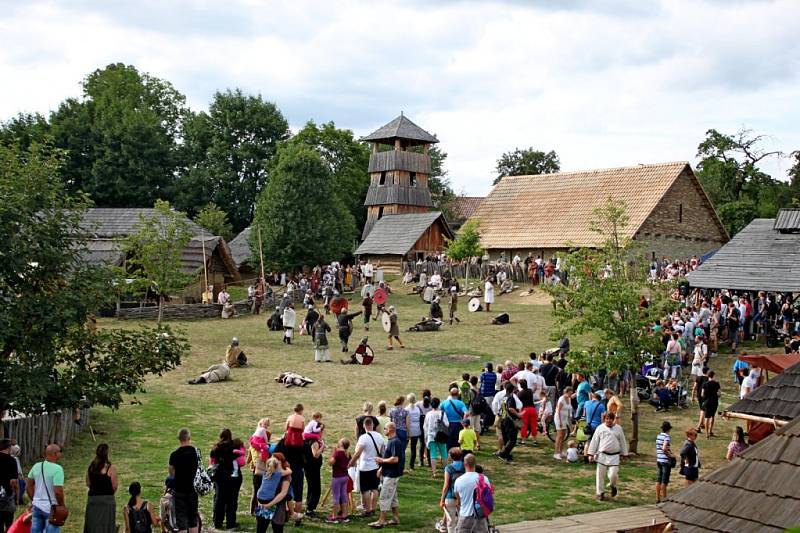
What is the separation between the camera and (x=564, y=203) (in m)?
52.8

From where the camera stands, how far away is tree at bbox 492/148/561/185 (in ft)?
272

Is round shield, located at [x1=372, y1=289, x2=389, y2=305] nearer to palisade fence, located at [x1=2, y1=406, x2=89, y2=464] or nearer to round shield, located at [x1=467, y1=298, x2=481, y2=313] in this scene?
round shield, located at [x1=467, y1=298, x2=481, y2=313]

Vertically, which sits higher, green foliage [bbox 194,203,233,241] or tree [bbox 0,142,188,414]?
green foliage [bbox 194,203,233,241]

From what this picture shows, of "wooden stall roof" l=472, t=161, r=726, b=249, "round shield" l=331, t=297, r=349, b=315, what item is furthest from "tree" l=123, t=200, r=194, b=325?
"wooden stall roof" l=472, t=161, r=726, b=249

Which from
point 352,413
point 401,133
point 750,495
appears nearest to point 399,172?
point 401,133

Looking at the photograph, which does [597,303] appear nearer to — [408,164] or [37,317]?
[37,317]

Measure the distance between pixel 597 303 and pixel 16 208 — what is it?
1187 cm

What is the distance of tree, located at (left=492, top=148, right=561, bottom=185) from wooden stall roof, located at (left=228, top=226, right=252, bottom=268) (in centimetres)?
2850

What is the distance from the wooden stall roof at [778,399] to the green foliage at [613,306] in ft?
27.7

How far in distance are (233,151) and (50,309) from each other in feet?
190

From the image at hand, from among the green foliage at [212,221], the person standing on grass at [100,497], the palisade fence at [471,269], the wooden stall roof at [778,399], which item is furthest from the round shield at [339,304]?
the green foliage at [212,221]

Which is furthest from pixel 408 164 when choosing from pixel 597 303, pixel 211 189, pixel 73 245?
pixel 73 245

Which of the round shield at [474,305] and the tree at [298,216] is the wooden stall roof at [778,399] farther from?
the tree at [298,216]

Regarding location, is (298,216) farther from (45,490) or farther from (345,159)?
(45,490)
